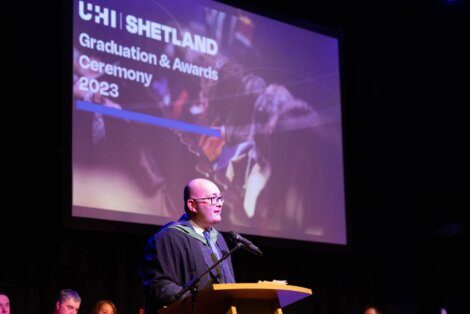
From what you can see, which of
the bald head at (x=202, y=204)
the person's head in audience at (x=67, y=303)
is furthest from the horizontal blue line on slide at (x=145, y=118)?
the bald head at (x=202, y=204)

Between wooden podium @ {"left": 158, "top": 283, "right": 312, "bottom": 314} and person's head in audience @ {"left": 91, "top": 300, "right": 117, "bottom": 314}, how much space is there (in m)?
2.54

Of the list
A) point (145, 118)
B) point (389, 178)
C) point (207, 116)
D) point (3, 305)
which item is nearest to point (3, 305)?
point (3, 305)

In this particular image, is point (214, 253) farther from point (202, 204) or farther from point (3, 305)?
point (3, 305)

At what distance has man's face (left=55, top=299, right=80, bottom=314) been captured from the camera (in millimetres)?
5410

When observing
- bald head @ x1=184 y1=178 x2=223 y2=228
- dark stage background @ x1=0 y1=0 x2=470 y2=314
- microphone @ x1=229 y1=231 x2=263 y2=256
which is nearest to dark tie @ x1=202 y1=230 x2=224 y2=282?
bald head @ x1=184 y1=178 x2=223 y2=228

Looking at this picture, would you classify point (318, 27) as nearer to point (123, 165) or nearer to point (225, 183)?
point (225, 183)

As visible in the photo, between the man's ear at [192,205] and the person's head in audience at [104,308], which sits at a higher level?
the man's ear at [192,205]

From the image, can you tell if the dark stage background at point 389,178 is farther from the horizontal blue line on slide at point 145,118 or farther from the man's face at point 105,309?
the horizontal blue line on slide at point 145,118

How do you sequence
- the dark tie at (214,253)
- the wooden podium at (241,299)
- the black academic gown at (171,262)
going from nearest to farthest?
the wooden podium at (241,299) → the black academic gown at (171,262) → the dark tie at (214,253)

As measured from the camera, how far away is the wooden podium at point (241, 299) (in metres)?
3.10

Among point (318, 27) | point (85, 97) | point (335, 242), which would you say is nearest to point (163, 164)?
point (85, 97)

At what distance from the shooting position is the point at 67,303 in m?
5.43

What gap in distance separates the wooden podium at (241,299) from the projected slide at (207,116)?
2.62 meters

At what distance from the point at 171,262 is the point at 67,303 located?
7.05ft
